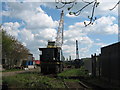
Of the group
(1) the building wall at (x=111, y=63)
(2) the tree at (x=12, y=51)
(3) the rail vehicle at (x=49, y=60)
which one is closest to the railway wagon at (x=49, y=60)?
(3) the rail vehicle at (x=49, y=60)

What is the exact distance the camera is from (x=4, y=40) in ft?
172

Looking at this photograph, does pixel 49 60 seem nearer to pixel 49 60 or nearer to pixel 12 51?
pixel 49 60

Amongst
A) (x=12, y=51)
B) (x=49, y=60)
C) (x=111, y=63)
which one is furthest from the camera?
(x=12, y=51)

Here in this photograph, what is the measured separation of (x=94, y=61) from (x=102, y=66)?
143 inches

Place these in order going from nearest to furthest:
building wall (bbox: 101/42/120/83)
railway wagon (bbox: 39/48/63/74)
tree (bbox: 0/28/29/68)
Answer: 1. building wall (bbox: 101/42/120/83)
2. railway wagon (bbox: 39/48/63/74)
3. tree (bbox: 0/28/29/68)

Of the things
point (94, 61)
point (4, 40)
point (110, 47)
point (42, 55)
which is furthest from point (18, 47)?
point (110, 47)

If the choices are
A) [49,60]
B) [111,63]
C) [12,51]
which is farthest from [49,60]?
[12,51]

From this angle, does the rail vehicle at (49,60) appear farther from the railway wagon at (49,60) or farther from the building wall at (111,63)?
the building wall at (111,63)

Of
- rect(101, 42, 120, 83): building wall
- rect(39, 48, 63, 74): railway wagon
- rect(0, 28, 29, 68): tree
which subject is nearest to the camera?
rect(101, 42, 120, 83): building wall

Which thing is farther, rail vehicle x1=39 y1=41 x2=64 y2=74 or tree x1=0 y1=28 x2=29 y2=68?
tree x1=0 y1=28 x2=29 y2=68

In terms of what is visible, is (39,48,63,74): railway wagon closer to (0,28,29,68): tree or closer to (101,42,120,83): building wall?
(101,42,120,83): building wall

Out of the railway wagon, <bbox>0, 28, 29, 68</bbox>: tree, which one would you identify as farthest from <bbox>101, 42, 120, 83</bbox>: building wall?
<bbox>0, 28, 29, 68</bbox>: tree

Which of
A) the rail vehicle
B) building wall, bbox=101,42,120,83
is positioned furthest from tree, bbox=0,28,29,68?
building wall, bbox=101,42,120,83

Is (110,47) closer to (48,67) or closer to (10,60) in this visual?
(48,67)
